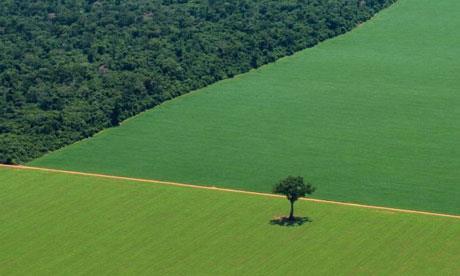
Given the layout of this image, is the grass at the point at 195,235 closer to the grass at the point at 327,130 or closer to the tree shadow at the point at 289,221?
the tree shadow at the point at 289,221

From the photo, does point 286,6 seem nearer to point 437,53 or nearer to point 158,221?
point 437,53

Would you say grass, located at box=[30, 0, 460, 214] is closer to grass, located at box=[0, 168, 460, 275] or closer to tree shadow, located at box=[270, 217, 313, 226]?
grass, located at box=[0, 168, 460, 275]

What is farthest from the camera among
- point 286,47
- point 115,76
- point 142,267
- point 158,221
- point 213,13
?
point 213,13

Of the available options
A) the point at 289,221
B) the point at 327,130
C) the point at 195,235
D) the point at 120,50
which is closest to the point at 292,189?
the point at 289,221

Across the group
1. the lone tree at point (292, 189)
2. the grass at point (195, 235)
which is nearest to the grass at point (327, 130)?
the grass at point (195, 235)

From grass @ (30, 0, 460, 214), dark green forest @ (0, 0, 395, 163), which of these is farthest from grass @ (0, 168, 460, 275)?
dark green forest @ (0, 0, 395, 163)

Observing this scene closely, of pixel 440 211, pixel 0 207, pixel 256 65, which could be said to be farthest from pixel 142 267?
pixel 256 65

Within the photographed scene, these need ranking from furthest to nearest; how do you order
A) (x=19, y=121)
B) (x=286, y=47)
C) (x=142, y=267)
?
(x=286, y=47) → (x=19, y=121) → (x=142, y=267)
